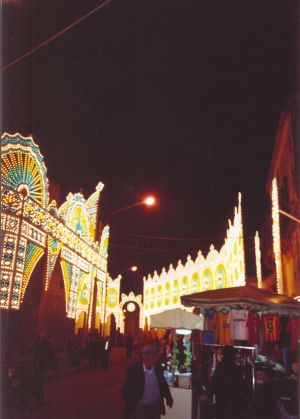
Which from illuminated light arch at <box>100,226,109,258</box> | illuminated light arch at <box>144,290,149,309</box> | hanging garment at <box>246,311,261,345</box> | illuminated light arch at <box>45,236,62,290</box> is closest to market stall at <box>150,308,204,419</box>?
hanging garment at <box>246,311,261,345</box>

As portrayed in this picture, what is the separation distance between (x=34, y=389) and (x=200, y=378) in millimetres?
4409

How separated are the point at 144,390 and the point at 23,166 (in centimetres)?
979

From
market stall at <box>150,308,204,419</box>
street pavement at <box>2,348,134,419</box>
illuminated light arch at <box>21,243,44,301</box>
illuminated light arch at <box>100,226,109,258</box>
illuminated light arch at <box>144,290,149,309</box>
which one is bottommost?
street pavement at <box>2,348,134,419</box>

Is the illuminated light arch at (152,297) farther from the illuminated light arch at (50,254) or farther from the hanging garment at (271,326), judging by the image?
the hanging garment at (271,326)

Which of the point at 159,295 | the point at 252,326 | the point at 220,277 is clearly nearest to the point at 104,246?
the point at 220,277

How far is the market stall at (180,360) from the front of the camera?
8898mm

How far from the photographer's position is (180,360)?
16312 millimetres

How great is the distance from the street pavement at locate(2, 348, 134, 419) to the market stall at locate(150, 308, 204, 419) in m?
1.74

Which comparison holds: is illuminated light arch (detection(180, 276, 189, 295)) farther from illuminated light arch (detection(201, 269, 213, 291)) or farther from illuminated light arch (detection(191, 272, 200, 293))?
illuminated light arch (detection(201, 269, 213, 291))

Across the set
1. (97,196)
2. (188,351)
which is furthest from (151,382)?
(97,196)

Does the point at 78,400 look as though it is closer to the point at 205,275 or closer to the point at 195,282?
the point at 205,275

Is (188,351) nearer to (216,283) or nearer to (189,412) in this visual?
(189,412)

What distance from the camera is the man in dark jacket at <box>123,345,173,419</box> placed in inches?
234

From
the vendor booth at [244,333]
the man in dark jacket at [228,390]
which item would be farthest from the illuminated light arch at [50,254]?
the man in dark jacket at [228,390]
